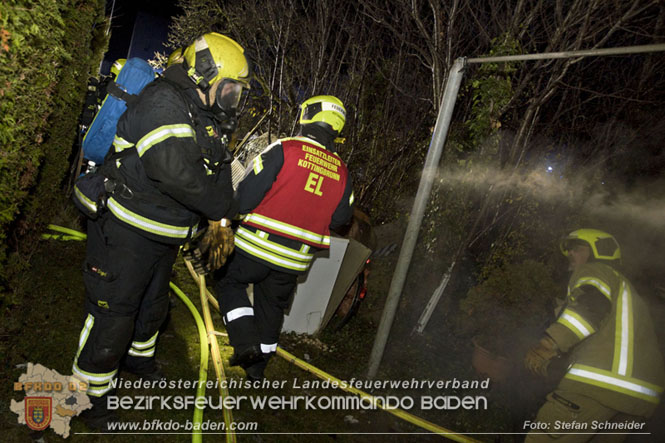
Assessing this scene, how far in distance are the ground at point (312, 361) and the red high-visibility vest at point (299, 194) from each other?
1.53 meters

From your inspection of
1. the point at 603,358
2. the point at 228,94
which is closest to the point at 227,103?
the point at 228,94

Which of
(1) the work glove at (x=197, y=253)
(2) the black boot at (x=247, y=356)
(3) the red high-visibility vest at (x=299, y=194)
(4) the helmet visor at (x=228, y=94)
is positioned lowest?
(2) the black boot at (x=247, y=356)

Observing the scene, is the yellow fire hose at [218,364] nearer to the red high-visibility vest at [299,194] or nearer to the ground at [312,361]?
the ground at [312,361]

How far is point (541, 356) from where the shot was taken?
10.4ft

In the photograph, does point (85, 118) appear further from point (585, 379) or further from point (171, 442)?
point (585, 379)

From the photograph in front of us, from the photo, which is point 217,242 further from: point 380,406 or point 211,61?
point 380,406

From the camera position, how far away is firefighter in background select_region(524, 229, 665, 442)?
2930mm

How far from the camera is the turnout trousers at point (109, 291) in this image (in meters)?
2.41

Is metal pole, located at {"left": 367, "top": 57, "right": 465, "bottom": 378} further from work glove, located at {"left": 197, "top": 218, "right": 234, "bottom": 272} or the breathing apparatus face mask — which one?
the breathing apparatus face mask

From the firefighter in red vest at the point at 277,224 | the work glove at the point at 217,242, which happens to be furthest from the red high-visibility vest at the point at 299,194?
the work glove at the point at 217,242

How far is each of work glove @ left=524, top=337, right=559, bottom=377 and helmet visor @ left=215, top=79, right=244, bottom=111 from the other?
120 inches

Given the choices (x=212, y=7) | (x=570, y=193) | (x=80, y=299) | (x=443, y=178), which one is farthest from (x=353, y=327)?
(x=212, y=7)

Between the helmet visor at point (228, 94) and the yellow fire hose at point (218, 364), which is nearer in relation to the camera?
the helmet visor at point (228, 94)

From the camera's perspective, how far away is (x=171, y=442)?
272 centimetres
